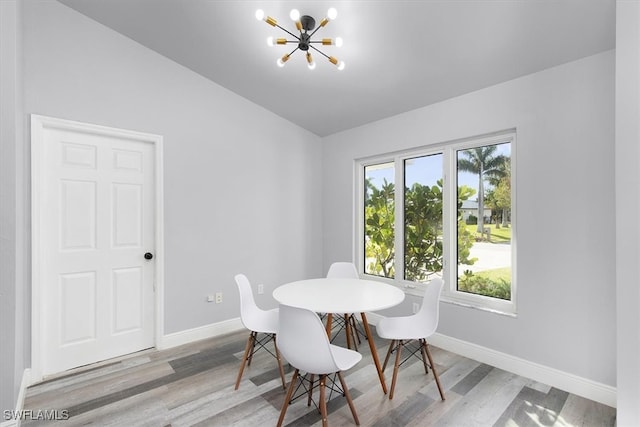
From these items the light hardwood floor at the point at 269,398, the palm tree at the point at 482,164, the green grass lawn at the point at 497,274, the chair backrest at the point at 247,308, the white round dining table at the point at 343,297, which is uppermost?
the palm tree at the point at 482,164

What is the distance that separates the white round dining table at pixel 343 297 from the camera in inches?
79.5

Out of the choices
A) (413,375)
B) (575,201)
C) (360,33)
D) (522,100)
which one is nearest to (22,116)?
(360,33)

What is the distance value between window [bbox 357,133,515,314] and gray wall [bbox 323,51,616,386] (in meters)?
0.16

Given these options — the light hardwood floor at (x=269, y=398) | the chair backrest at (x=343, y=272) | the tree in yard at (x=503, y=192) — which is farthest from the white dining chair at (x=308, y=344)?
the tree in yard at (x=503, y=192)

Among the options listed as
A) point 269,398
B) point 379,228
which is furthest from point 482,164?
point 269,398

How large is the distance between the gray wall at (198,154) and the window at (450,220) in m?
1.06

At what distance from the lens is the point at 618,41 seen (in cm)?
176

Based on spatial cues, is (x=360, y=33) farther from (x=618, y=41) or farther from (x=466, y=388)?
(x=466, y=388)

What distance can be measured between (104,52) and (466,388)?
164 inches

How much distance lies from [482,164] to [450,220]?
610mm

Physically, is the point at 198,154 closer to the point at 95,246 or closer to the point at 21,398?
the point at 95,246

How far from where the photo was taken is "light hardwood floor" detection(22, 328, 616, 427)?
6.46ft

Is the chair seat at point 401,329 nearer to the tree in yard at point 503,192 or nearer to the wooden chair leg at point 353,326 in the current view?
the wooden chair leg at point 353,326

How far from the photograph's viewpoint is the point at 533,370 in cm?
244
